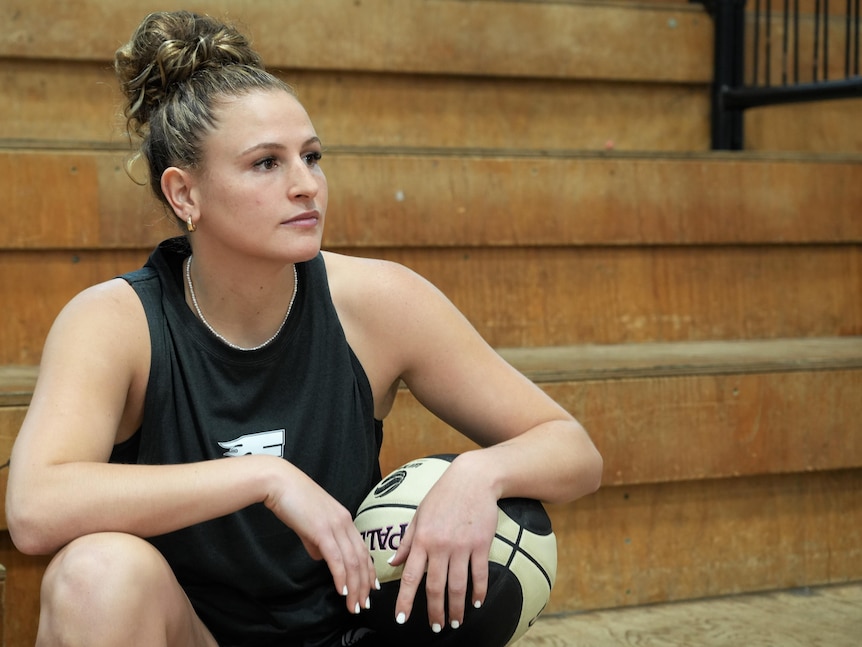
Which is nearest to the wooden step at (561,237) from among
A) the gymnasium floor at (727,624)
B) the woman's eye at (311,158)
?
the gymnasium floor at (727,624)

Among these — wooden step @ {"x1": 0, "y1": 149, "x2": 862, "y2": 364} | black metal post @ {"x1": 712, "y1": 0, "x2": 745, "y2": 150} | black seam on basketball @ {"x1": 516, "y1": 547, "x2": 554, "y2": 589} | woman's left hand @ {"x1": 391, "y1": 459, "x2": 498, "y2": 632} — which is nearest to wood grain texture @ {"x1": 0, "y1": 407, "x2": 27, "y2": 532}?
wooden step @ {"x1": 0, "y1": 149, "x2": 862, "y2": 364}

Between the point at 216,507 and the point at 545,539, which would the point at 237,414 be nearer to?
the point at 216,507

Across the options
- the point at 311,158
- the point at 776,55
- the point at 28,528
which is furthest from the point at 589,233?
the point at 28,528

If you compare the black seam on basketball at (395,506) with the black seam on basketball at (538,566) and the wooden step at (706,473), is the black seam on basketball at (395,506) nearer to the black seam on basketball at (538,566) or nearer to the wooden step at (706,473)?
the black seam on basketball at (538,566)

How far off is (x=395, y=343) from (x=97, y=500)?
1.61ft

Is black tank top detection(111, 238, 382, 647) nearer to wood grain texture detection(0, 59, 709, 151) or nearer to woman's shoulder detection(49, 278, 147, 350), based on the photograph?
woman's shoulder detection(49, 278, 147, 350)

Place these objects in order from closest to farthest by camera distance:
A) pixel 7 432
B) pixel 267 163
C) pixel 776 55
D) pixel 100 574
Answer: pixel 100 574 → pixel 267 163 → pixel 7 432 → pixel 776 55

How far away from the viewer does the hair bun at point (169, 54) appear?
1.52 metres

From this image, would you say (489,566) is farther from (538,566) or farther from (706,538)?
(706,538)

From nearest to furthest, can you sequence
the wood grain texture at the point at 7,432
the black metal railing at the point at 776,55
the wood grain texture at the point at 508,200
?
the wood grain texture at the point at 7,432
the wood grain texture at the point at 508,200
the black metal railing at the point at 776,55

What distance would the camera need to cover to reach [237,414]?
1532 mm

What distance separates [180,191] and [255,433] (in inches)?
13.3

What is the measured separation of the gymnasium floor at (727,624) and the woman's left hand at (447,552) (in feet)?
2.27

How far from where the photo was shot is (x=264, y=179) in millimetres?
1474
